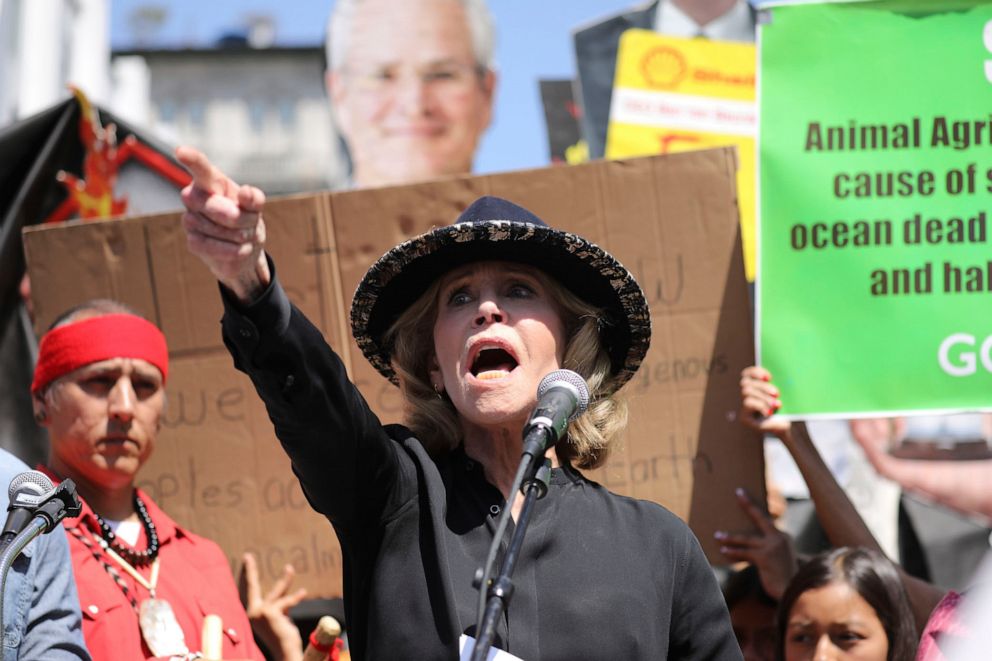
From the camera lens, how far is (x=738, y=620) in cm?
398

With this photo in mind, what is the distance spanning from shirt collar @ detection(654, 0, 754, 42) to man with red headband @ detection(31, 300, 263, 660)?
9.85ft

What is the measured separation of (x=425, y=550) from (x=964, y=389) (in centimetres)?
207

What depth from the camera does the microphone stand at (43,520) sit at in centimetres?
200

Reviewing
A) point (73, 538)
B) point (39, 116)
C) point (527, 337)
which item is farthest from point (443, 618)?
point (39, 116)

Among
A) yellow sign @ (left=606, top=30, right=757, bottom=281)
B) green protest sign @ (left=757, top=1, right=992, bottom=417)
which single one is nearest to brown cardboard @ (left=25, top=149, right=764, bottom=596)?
green protest sign @ (left=757, top=1, right=992, bottom=417)

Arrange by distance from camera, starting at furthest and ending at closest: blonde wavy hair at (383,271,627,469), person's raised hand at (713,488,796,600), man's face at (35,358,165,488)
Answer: person's raised hand at (713,488,796,600)
man's face at (35,358,165,488)
blonde wavy hair at (383,271,627,469)

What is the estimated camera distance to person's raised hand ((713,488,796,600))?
363 cm

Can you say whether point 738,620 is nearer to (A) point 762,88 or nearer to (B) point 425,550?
(A) point 762,88

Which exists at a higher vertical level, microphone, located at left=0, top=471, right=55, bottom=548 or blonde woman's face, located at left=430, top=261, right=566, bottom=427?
blonde woman's face, located at left=430, top=261, right=566, bottom=427

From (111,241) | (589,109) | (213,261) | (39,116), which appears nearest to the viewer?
(213,261)

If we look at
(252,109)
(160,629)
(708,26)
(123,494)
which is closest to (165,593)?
(160,629)

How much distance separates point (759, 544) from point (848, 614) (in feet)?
0.96

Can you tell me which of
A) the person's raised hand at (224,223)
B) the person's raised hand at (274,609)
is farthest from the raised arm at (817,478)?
the person's raised hand at (224,223)

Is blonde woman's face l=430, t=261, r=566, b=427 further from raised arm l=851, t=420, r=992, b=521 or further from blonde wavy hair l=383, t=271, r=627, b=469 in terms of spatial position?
raised arm l=851, t=420, r=992, b=521
